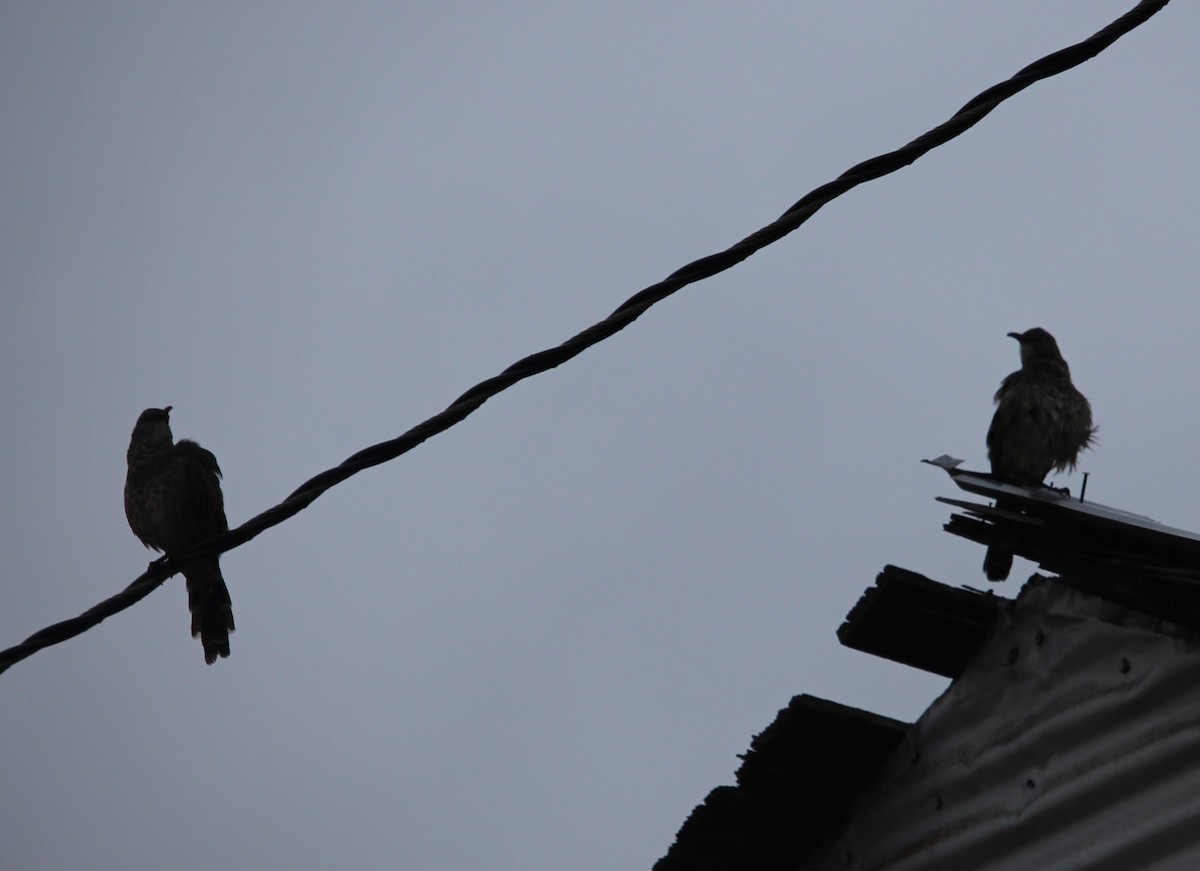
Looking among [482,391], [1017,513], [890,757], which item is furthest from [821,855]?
[482,391]

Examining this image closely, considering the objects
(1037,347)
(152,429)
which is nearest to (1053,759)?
(1037,347)

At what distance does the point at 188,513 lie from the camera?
9641mm

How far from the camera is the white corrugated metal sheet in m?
3.87

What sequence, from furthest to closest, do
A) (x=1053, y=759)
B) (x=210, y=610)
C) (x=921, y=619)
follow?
(x=210, y=610), (x=921, y=619), (x=1053, y=759)

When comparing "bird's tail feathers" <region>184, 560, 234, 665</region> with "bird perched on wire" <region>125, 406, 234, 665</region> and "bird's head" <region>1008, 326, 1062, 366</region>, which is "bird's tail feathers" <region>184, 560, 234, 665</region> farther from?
"bird's head" <region>1008, 326, 1062, 366</region>

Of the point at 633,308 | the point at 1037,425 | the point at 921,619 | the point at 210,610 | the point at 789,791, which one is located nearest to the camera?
the point at 633,308

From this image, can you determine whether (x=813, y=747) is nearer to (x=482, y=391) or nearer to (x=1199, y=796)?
(x=1199, y=796)

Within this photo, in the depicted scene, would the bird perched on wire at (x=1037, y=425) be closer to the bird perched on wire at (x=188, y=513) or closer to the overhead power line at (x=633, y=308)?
the bird perched on wire at (x=188, y=513)

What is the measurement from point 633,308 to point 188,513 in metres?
6.58

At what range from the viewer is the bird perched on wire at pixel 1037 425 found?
30.5ft

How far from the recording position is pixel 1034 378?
9555 mm

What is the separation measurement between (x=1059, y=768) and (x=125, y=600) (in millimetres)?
2655

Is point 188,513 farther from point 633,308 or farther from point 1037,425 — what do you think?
point 633,308


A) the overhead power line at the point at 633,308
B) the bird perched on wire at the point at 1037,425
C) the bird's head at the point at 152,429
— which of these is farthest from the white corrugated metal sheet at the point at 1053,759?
the bird's head at the point at 152,429
